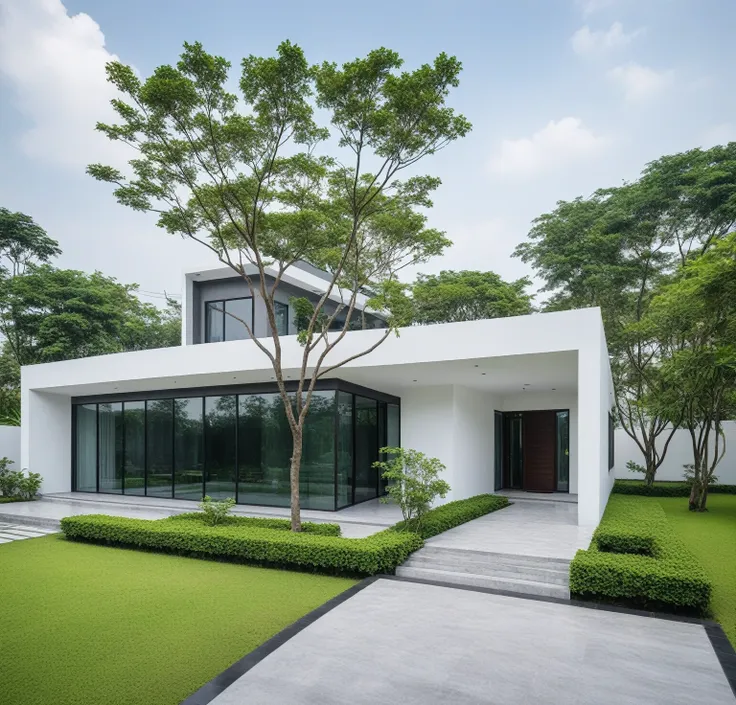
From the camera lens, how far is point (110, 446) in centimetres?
1508

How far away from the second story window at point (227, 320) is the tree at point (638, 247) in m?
10.7

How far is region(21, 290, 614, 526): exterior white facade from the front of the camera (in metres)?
8.35

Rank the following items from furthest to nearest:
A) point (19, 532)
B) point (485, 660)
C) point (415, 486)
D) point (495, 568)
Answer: point (19, 532), point (415, 486), point (495, 568), point (485, 660)

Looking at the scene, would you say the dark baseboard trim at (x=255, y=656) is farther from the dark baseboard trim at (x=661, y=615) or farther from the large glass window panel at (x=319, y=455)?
the large glass window panel at (x=319, y=455)

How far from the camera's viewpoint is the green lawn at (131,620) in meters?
3.90

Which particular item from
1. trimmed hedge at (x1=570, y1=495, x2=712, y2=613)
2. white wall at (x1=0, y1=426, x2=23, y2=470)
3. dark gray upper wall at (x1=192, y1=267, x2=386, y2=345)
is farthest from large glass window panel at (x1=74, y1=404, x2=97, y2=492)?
trimmed hedge at (x1=570, y1=495, x2=712, y2=613)

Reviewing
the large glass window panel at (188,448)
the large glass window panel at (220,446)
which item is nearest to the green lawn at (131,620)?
the large glass window panel at (220,446)

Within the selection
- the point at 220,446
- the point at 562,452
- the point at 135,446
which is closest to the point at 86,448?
the point at 135,446

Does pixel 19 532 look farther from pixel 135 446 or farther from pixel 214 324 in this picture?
pixel 214 324

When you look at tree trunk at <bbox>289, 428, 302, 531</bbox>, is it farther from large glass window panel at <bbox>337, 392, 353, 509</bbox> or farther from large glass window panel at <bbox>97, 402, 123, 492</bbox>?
large glass window panel at <bbox>97, 402, 123, 492</bbox>

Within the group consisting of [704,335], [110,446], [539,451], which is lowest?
[539,451]

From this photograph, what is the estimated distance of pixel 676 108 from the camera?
13.9 m

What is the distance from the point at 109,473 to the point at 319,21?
42.6ft

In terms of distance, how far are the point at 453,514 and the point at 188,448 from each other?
7.37 meters
